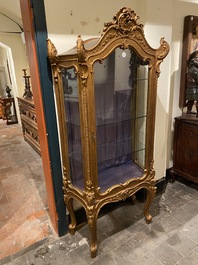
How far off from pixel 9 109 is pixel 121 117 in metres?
5.57

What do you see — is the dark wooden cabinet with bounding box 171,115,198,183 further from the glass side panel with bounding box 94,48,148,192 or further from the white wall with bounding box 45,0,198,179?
the glass side panel with bounding box 94,48,148,192

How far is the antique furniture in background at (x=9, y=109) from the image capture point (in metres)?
6.01

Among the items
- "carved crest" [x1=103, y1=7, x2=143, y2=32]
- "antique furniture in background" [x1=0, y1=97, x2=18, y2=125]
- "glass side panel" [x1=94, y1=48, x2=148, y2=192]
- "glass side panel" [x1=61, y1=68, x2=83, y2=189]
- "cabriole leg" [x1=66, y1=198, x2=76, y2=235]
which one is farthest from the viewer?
"antique furniture in background" [x1=0, y1=97, x2=18, y2=125]

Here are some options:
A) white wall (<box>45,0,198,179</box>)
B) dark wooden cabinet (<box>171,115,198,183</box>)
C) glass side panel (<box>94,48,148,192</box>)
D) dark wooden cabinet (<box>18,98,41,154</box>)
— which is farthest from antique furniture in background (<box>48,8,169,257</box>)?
dark wooden cabinet (<box>18,98,41,154</box>)

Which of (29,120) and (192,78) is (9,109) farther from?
(192,78)

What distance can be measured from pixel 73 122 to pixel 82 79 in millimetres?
422

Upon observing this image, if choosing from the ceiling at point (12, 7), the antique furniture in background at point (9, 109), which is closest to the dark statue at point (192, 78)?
the ceiling at point (12, 7)

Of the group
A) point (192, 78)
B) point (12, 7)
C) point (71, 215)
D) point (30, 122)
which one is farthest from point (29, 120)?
point (192, 78)

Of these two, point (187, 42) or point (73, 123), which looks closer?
point (73, 123)

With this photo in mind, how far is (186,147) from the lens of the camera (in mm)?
2389

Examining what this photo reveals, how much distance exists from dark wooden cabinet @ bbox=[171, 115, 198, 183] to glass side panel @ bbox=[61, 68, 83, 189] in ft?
4.67

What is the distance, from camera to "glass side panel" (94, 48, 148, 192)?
63.4 inches

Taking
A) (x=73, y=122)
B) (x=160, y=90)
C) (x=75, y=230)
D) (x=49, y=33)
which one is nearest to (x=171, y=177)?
(x=160, y=90)

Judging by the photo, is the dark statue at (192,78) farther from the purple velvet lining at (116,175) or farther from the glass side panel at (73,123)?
the glass side panel at (73,123)
